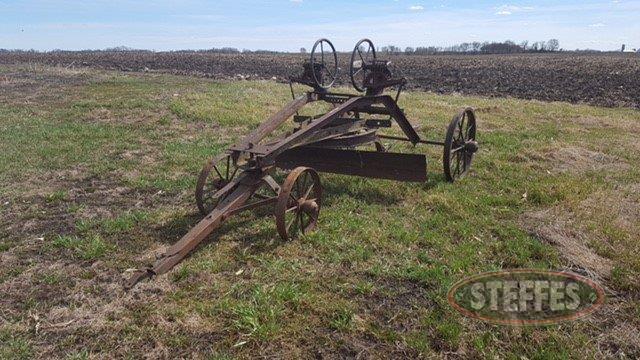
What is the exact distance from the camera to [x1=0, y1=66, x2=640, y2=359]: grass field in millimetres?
4055

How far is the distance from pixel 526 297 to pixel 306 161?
14.3 ft

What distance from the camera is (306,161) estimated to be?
7961 mm

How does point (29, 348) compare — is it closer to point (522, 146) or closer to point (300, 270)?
point (300, 270)

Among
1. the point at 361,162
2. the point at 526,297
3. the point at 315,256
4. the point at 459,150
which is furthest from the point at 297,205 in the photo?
the point at 459,150

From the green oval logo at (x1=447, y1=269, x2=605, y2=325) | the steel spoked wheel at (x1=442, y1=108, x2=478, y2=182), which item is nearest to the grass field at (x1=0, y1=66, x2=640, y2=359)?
the green oval logo at (x1=447, y1=269, x2=605, y2=325)

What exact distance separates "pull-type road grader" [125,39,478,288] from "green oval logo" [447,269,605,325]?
7.33 ft

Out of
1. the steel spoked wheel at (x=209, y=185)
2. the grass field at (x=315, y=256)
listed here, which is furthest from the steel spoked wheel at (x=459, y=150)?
the steel spoked wheel at (x=209, y=185)

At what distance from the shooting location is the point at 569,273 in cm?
500

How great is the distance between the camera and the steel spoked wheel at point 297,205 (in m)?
5.48

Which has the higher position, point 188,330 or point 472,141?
point 472,141

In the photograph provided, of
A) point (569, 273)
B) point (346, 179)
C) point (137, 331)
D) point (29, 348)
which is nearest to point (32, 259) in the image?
point (29, 348)

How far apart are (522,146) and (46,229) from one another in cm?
964

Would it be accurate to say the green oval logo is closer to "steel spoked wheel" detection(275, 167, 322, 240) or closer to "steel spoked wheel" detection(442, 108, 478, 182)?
"steel spoked wheel" detection(275, 167, 322, 240)

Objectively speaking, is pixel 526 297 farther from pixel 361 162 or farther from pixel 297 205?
pixel 361 162
